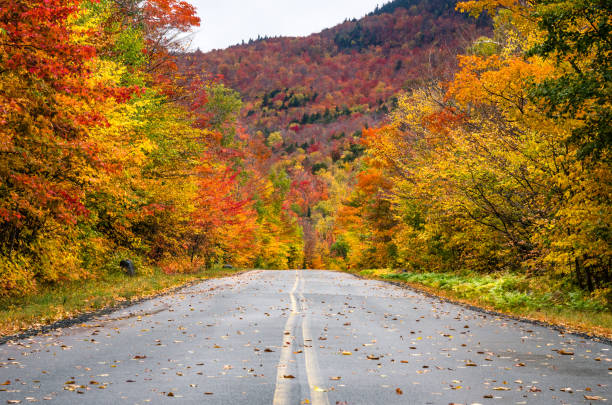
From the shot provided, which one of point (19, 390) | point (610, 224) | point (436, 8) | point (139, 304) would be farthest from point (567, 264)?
point (436, 8)

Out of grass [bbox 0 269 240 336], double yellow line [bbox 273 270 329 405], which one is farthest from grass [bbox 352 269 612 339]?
grass [bbox 0 269 240 336]

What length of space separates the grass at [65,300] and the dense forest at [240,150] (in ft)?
1.70

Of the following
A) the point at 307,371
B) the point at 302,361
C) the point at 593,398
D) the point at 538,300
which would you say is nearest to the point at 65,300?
the point at 302,361

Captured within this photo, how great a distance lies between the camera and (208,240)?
36.0 m

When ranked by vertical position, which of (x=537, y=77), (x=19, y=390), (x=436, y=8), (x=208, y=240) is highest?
(x=436, y=8)

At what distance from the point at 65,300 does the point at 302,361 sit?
8.97m

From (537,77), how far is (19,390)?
15.8 meters

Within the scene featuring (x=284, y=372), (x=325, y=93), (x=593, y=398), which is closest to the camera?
(x=593, y=398)

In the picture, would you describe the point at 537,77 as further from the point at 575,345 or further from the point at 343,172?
the point at 343,172

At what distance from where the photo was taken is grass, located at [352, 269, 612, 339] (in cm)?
1216

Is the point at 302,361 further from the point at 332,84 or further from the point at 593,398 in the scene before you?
the point at 332,84

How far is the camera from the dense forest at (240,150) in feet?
39.4

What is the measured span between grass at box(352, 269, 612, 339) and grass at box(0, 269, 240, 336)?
421 inches

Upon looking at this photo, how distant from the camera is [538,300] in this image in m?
15.6
